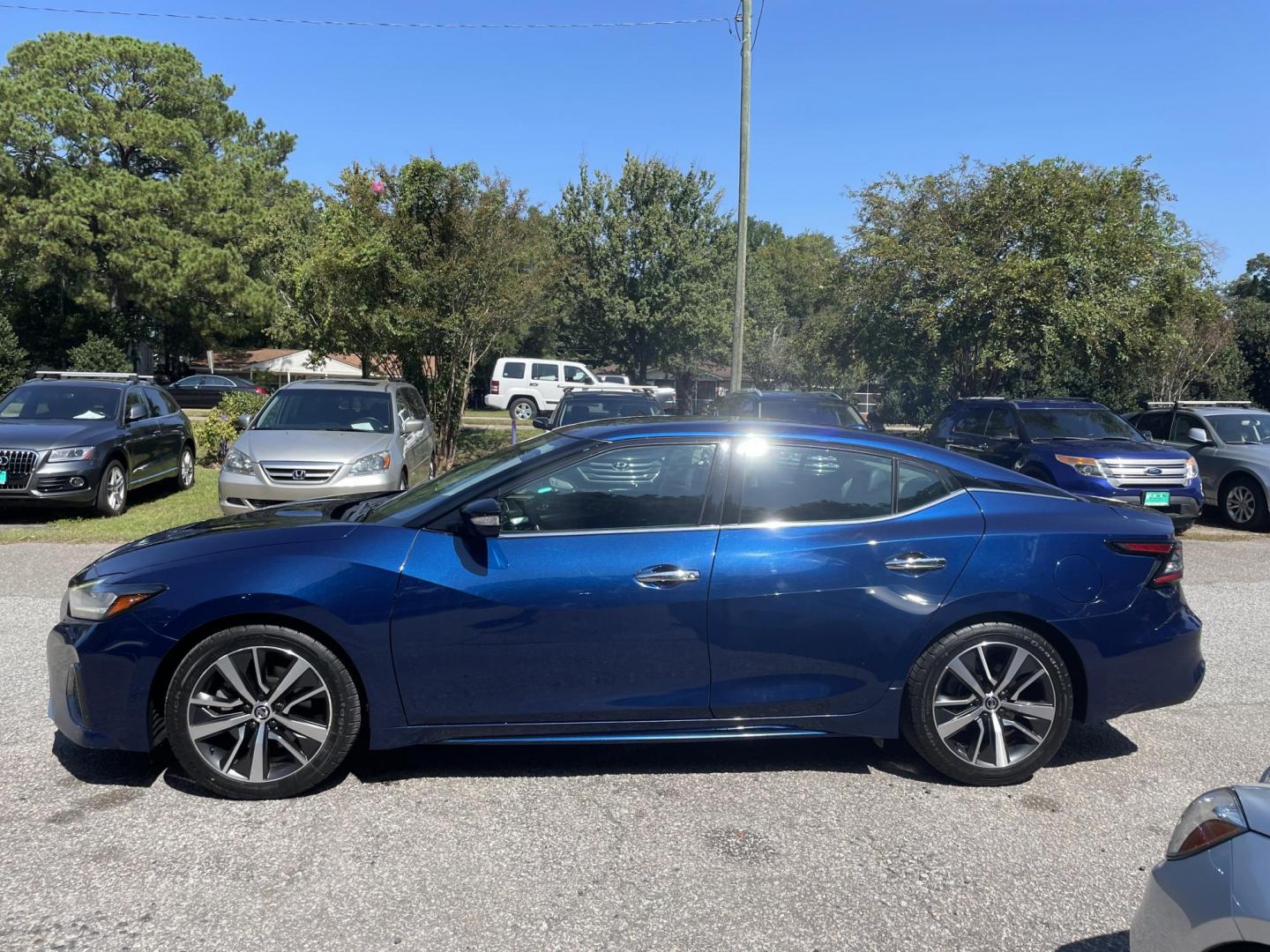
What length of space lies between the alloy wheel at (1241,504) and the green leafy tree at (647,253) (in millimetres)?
26007

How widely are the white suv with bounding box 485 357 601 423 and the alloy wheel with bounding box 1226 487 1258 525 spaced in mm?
21348

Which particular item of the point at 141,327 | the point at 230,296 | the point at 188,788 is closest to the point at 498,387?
the point at 230,296

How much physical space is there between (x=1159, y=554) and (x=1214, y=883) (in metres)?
2.50

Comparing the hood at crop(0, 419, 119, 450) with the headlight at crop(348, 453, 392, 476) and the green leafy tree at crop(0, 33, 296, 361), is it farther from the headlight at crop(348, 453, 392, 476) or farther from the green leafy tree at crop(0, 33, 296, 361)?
the green leafy tree at crop(0, 33, 296, 361)

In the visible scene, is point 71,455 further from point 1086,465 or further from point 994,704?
point 1086,465

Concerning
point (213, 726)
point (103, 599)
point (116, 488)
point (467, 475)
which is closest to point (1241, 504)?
point (467, 475)

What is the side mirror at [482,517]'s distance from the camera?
3.77m

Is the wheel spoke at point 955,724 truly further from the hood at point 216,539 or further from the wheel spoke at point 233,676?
the wheel spoke at point 233,676

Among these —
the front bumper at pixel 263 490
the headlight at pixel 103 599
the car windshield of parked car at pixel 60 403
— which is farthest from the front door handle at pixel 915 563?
the car windshield of parked car at pixel 60 403

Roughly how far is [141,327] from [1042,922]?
38.9 m

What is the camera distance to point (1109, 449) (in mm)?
10836

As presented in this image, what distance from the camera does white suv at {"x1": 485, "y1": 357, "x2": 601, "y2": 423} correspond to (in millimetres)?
31516

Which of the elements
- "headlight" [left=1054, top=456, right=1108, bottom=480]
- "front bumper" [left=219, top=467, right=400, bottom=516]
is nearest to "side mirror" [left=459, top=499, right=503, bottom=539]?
"front bumper" [left=219, top=467, right=400, bottom=516]

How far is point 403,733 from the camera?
12.5 ft
